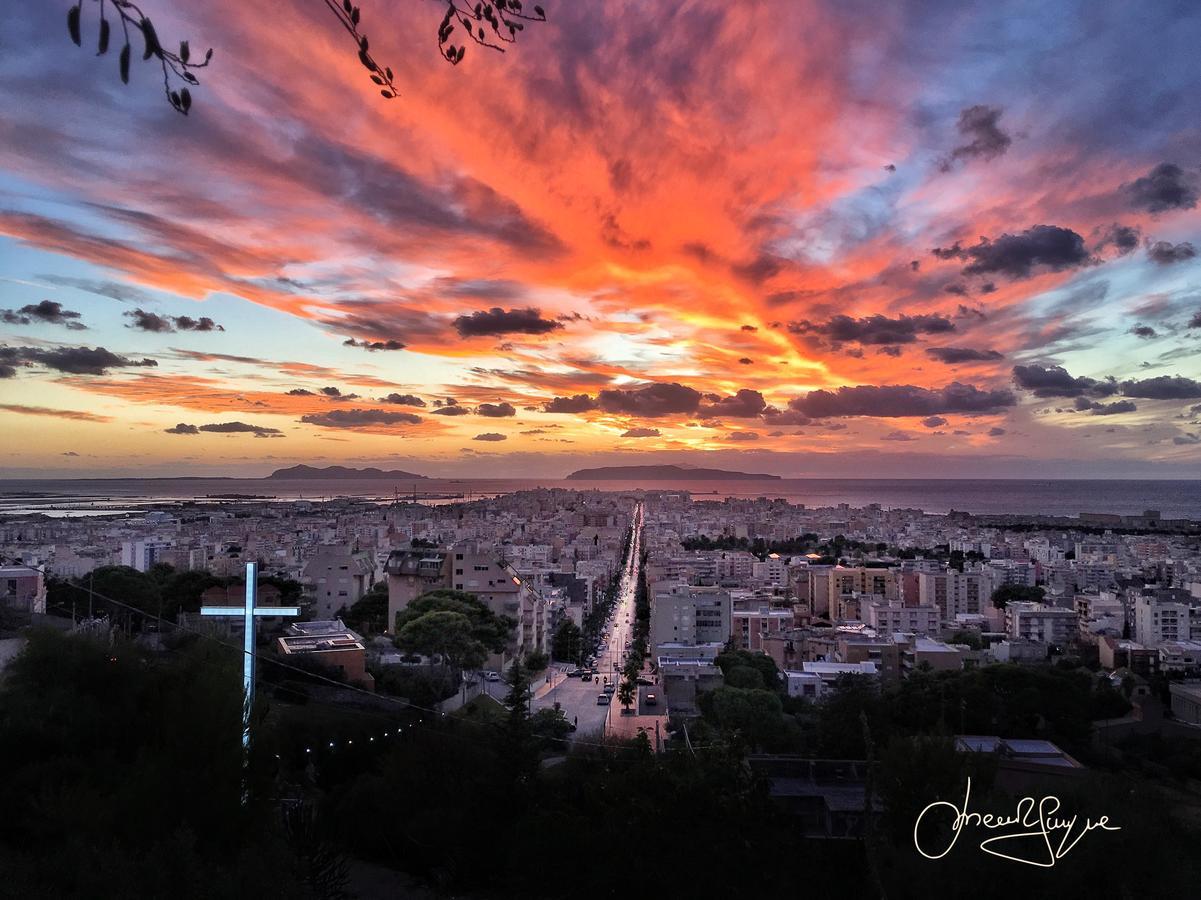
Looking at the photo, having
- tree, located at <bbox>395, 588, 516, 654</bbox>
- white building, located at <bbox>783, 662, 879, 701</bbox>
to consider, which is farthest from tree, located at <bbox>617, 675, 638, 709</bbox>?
white building, located at <bbox>783, 662, 879, 701</bbox>

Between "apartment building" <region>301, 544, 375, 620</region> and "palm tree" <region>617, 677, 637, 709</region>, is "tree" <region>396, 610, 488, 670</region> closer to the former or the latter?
"palm tree" <region>617, 677, 637, 709</region>

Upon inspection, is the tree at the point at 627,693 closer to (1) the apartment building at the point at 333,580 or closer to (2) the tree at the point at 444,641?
(2) the tree at the point at 444,641

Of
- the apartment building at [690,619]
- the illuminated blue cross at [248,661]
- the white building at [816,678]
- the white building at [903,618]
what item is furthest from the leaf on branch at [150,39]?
the white building at [903,618]

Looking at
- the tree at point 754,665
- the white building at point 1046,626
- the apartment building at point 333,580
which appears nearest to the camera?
the tree at point 754,665

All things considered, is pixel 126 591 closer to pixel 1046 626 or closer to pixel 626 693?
pixel 626 693

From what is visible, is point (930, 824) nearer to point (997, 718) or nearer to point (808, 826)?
point (808, 826)

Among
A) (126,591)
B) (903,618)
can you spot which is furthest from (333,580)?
(903,618)

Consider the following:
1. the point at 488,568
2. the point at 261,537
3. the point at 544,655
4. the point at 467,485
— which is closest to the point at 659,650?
the point at 544,655
